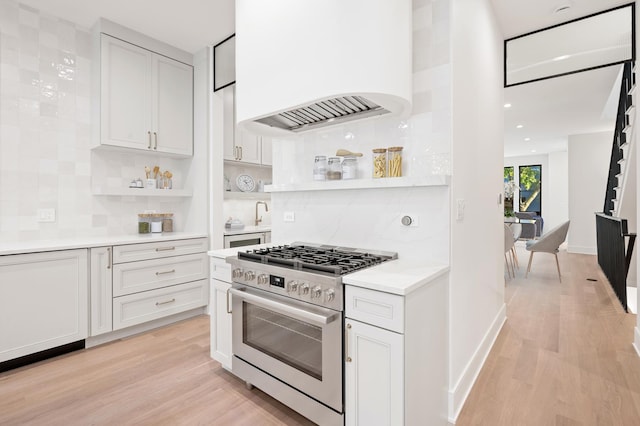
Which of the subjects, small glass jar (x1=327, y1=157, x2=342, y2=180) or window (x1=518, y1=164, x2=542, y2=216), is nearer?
small glass jar (x1=327, y1=157, x2=342, y2=180)

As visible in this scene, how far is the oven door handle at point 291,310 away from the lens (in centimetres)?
157

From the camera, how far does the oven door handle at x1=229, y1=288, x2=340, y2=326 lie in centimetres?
157

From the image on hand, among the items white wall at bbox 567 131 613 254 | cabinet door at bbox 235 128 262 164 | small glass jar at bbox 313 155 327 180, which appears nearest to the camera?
small glass jar at bbox 313 155 327 180

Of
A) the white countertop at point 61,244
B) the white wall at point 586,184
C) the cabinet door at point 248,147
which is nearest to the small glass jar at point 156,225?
the white countertop at point 61,244

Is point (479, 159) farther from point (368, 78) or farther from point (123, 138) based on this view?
point (123, 138)

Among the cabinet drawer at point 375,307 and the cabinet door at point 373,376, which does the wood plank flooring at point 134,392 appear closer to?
the cabinet door at point 373,376

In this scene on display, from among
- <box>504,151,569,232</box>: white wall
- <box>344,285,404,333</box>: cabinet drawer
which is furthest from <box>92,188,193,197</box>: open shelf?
<box>504,151,569,232</box>: white wall

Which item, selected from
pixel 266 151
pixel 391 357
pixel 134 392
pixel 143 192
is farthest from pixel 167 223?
pixel 391 357

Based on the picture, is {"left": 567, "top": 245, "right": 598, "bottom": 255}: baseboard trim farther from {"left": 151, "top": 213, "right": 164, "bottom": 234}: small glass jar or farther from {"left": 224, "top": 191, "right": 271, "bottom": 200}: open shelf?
{"left": 151, "top": 213, "right": 164, "bottom": 234}: small glass jar

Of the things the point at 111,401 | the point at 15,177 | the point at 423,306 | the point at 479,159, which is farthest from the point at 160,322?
the point at 479,159

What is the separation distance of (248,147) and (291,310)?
287 centimetres

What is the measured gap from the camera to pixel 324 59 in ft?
5.49

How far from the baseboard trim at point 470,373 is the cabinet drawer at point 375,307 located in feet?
2.72

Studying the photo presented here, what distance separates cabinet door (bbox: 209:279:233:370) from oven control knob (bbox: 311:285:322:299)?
2.50ft
